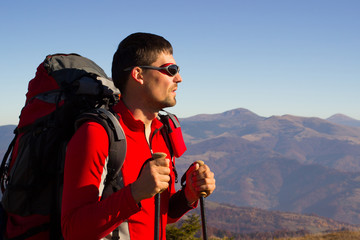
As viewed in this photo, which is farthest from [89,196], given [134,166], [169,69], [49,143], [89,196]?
[169,69]

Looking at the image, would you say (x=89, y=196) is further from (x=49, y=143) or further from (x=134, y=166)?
(x=49, y=143)

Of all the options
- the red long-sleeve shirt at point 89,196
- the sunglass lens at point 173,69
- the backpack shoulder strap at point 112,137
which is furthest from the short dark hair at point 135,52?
the red long-sleeve shirt at point 89,196

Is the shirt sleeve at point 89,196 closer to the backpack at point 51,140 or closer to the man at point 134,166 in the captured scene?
the man at point 134,166

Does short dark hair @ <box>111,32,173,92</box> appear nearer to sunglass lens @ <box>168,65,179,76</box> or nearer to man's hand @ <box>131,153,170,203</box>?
sunglass lens @ <box>168,65,179,76</box>

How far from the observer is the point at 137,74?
361 centimetres

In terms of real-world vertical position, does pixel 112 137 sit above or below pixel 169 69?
below

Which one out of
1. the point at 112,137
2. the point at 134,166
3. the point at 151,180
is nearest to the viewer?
the point at 151,180

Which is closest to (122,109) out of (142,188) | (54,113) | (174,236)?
(54,113)

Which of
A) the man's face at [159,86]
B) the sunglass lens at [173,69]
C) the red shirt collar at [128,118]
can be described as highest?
the sunglass lens at [173,69]

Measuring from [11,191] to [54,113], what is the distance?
0.83m

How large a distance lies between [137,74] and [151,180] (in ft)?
4.24

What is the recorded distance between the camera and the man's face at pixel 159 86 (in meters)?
3.63

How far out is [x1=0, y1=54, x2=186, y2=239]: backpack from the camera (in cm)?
310

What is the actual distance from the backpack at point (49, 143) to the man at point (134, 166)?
166 millimetres
